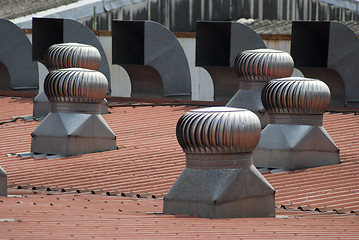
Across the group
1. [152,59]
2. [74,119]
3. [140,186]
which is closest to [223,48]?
[152,59]

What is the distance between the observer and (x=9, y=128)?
727 inches

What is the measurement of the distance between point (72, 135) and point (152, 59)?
6579 mm

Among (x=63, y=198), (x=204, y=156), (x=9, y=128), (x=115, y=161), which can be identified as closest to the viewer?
(x=204, y=156)

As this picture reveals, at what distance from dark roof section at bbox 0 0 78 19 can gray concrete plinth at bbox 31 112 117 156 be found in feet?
65.5

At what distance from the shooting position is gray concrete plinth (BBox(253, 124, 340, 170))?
13508 mm

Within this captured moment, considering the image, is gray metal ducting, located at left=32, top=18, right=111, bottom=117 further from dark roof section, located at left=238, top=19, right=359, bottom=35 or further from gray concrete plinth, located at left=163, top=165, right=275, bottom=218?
gray concrete plinth, located at left=163, top=165, right=275, bottom=218

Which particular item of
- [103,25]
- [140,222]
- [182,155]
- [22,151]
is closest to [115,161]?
[182,155]

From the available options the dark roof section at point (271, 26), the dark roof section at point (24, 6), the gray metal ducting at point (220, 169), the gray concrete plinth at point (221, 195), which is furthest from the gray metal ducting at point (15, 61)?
the gray concrete plinth at point (221, 195)

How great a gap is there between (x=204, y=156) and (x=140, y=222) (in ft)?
5.10

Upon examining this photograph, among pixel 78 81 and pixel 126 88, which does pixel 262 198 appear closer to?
pixel 78 81

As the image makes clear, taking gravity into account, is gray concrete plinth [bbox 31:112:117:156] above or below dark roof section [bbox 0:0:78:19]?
below

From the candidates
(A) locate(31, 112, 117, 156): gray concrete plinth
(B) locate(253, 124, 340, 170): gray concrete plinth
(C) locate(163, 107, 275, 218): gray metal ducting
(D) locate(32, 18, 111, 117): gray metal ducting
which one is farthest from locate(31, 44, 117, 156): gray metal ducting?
(D) locate(32, 18, 111, 117): gray metal ducting

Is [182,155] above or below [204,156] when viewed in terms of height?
below

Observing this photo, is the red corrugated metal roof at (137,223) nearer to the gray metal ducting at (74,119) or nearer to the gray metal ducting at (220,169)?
the gray metal ducting at (220,169)
